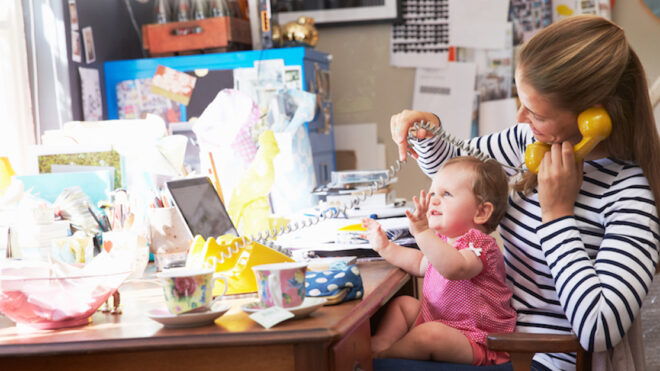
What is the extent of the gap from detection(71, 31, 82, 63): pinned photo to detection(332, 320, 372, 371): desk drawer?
4.69 feet

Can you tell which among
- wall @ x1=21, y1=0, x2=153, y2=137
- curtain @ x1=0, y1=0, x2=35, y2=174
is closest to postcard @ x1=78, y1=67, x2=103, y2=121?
wall @ x1=21, y1=0, x2=153, y2=137

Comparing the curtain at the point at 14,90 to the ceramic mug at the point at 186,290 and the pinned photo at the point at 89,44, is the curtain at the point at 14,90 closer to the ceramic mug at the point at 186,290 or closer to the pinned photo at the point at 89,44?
the pinned photo at the point at 89,44

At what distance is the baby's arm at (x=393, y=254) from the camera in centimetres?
148

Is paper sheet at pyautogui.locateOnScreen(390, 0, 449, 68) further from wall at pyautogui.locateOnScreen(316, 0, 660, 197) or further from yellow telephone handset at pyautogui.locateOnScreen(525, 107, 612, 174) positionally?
yellow telephone handset at pyautogui.locateOnScreen(525, 107, 612, 174)

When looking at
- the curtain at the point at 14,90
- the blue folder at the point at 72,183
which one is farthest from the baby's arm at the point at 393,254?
the curtain at the point at 14,90

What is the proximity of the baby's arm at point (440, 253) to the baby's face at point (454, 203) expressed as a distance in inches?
4.2

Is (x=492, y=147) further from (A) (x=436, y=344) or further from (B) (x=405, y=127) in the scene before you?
(A) (x=436, y=344)

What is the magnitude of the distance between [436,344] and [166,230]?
0.63 metres

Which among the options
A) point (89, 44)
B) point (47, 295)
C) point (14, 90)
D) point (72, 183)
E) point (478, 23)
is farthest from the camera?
point (478, 23)

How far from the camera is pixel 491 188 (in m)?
1.44

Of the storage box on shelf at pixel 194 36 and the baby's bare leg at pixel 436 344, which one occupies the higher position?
the storage box on shelf at pixel 194 36

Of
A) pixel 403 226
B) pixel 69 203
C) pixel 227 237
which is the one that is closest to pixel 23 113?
pixel 69 203

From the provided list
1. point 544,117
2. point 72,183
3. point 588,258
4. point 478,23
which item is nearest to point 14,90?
point 72,183

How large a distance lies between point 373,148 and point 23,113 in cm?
137
